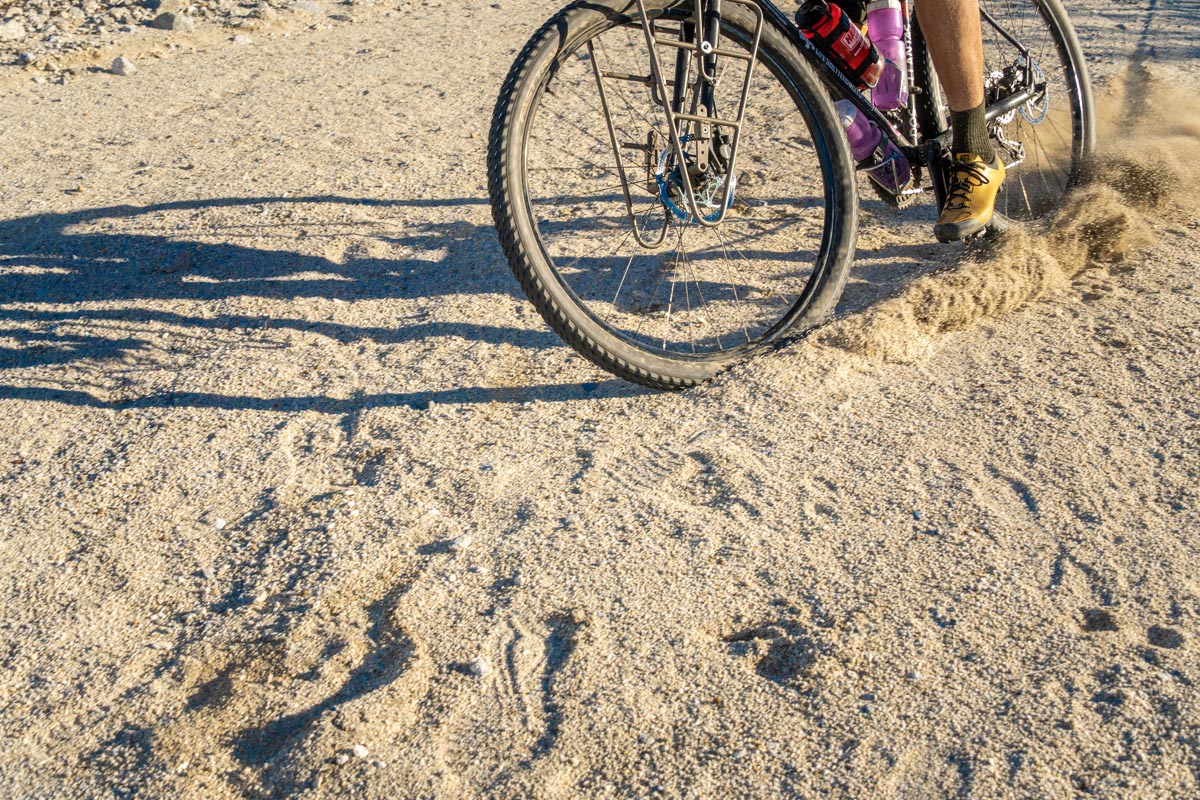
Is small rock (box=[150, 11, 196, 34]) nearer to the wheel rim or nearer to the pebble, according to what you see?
the pebble

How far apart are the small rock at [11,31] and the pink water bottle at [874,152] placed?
6.32 meters

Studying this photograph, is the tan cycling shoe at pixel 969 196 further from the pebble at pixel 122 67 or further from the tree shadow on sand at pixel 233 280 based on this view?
the pebble at pixel 122 67

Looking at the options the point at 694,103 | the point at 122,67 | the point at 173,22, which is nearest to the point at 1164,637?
the point at 694,103

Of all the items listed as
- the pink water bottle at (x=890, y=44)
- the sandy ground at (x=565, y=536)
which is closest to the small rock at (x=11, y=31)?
the sandy ground at (x=565, y=536)

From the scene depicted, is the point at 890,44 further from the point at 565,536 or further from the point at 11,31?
the point at 11,31

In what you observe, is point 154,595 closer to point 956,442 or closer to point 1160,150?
point 956,442

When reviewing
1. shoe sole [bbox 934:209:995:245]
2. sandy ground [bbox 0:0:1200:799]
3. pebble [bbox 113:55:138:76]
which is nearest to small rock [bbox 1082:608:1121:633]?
sandy ground [bbox 0:0:1200:799]

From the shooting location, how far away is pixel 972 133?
123 inches

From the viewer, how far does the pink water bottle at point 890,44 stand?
10.6 feet

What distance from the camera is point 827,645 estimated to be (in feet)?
6.48

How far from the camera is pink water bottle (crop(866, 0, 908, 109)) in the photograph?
3219 millimetres

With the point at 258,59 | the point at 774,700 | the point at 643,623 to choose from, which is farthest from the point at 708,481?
the point at 258,59

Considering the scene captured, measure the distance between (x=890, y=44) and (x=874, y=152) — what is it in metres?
0.34

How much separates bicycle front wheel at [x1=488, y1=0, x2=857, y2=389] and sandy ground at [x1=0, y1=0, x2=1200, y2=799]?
0.81 ft
